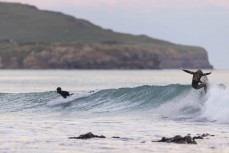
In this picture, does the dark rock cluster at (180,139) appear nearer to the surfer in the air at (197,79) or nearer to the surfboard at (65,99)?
the surfer in the air at (197,79)

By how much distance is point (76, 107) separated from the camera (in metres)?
42.8

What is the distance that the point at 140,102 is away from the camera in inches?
1683

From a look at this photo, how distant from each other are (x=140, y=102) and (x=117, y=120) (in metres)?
10.3

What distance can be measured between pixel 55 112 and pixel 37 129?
12301mm

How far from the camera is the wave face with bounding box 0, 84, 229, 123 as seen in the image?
34156 mm

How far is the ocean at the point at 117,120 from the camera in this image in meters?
22.6

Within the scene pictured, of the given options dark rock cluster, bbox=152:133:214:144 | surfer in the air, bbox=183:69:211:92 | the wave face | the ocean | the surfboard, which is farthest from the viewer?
the surfboard

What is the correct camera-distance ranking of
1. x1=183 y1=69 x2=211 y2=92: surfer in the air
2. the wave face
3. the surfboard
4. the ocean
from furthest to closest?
the surfboard < x1=183 y1=69 x2=211 y2=92: surfer in the air < the wave face < the ocean

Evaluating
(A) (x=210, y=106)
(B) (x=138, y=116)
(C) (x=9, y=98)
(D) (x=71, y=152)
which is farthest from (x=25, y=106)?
(D) (x=71, y=152)

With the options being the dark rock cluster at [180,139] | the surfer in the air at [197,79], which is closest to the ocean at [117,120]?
the dark rock cluster at [180,139]

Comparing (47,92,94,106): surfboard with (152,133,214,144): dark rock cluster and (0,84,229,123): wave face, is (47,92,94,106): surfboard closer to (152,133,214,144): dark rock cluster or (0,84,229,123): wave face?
(0,84,229,123): wave face

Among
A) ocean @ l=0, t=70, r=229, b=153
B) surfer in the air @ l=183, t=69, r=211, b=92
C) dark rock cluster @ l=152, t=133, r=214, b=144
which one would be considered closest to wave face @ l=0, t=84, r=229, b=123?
ocean @ l=0, t=70, r=229, b=153

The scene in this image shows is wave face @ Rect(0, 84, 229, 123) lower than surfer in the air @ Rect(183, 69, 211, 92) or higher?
lower

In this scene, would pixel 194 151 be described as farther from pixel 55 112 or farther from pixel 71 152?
pixel 55 112
